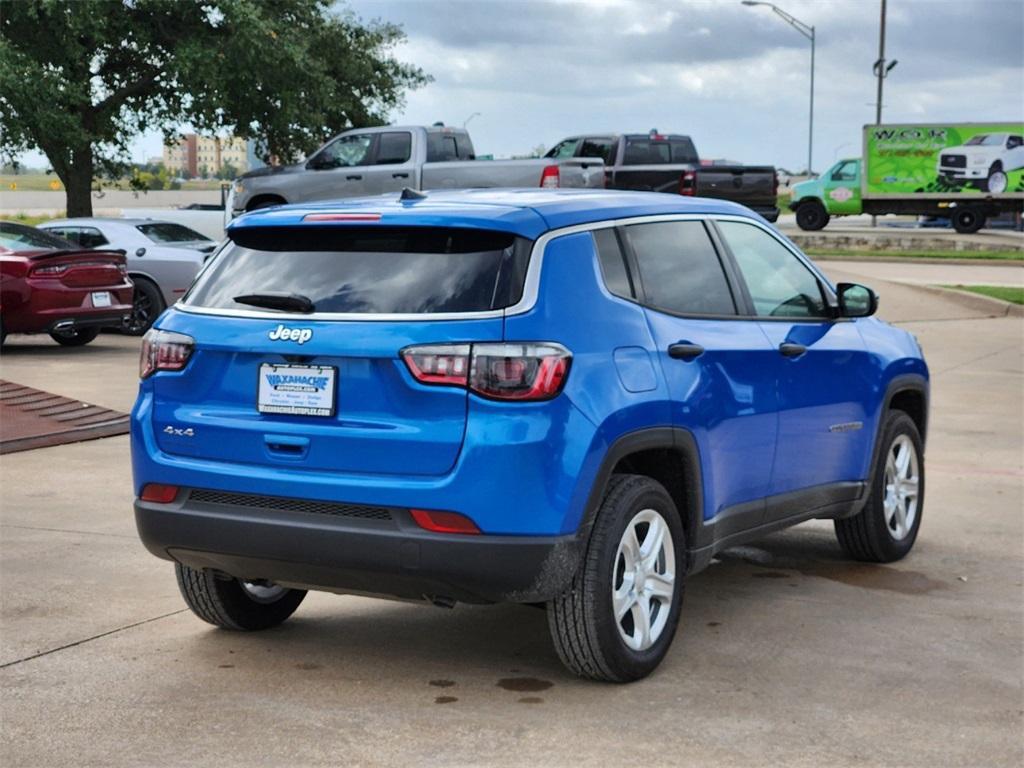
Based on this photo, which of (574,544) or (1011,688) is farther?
(1011,688)

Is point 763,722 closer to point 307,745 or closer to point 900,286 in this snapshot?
point 307,745

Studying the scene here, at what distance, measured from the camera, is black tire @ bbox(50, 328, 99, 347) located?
60.4 ft

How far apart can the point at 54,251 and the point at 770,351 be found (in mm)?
12048

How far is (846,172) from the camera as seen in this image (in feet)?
156

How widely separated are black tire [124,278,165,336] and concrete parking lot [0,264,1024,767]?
36.8 feet

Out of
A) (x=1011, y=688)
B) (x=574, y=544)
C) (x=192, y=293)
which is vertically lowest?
(x=1011, y=688)

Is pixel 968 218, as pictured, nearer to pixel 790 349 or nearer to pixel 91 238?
pixel 91 238

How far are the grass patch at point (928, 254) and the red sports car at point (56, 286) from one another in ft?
67.2

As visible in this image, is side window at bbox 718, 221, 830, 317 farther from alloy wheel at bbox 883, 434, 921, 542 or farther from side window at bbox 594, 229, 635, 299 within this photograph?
alloy wheel at bbox 883, 434, 921, 542

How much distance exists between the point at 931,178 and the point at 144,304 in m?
31.4

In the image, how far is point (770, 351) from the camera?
637 centimetres

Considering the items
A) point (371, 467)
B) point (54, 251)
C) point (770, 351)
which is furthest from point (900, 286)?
point (371, 467)

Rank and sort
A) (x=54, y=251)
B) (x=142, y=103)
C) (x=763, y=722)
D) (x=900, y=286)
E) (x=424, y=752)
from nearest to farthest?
(x=424, y=752) → (x=763, y=722) → (x=54, y=251) → (x=900, y=286) → (x=142, y=103)

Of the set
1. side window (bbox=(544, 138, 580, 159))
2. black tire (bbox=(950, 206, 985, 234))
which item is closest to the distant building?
side window (bbox=(544, 138, 580, 159))
